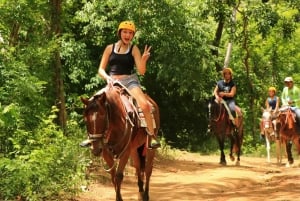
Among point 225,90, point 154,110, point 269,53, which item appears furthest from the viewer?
point 269,53

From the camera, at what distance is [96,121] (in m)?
7.88

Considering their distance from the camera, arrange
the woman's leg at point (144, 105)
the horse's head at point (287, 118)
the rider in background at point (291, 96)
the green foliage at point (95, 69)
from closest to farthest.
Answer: the woman's leg at point (144, 105) < the green foliage at point (95, 69) < the horse's head at point (287, 118) < the rider in background at point (291, 96)

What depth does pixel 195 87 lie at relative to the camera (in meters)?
22.5

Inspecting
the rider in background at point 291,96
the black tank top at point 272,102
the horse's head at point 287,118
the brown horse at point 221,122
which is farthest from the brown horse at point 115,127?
the black tank top at point 272,102

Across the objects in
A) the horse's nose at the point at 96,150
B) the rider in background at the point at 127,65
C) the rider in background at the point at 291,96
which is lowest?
the horse's nose at the point at 96,150

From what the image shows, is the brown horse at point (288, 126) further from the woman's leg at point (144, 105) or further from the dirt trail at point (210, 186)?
the woman's leg at point (144, 105)

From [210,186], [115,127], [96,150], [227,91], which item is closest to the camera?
[96,150]

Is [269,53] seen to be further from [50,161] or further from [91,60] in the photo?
[50,161]

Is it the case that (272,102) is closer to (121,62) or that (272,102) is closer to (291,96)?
(291,96)

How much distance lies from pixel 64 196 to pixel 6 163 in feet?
5.03

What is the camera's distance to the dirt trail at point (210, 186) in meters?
9.79

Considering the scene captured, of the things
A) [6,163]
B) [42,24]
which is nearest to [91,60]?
[42,24]

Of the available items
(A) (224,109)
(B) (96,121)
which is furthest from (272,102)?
(B) (96,121)

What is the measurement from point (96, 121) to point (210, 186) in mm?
4524
